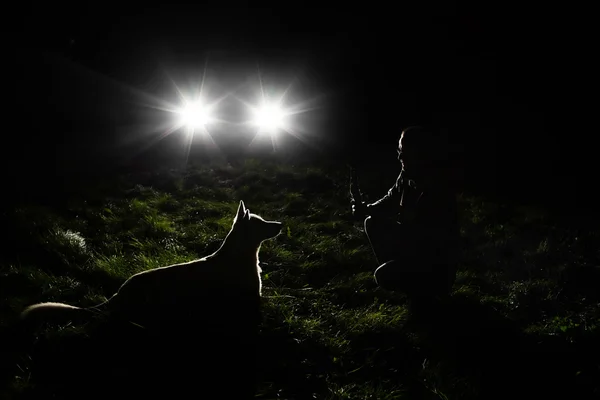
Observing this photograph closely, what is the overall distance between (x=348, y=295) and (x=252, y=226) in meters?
1.30

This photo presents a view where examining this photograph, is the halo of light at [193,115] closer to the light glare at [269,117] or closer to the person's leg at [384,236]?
→ the light glare at [269,117]

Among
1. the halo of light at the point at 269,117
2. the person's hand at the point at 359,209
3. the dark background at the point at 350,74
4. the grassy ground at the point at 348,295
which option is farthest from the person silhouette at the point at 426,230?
the halo of light at the point at 269,117

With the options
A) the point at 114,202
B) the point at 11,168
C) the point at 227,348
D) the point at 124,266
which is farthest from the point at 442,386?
the point at 11,168

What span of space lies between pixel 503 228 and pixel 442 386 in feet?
12.7

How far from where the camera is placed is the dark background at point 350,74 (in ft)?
29.1

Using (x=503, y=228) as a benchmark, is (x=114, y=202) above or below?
above

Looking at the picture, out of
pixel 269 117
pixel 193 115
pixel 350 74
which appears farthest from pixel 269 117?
pixel 350 74

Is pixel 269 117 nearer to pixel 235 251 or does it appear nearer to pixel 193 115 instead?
pixel 193 115

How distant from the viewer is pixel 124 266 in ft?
13.5

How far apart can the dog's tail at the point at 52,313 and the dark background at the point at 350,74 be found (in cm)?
504

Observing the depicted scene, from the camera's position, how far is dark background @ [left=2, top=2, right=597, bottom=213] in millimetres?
8867

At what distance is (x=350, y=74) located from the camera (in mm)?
11531

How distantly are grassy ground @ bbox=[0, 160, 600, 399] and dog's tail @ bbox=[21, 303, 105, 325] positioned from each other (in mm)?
128

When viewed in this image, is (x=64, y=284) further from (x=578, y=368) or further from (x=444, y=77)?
(x=444, y=77)
